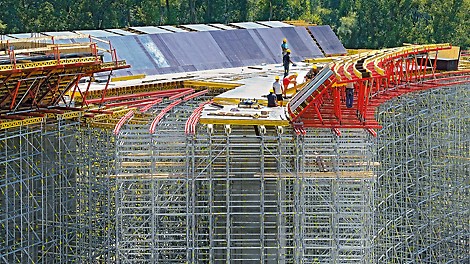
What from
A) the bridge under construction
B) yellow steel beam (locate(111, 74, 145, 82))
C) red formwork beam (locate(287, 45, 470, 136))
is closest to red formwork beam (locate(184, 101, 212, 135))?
the bridge under construction

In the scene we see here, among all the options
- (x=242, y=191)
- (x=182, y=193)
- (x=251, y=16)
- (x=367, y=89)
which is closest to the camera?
(x=242, y=191)

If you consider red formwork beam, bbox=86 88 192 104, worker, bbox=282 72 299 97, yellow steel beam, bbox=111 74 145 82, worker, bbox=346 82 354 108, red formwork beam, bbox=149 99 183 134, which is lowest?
yellow steel beam, bbox=111 74 145 82

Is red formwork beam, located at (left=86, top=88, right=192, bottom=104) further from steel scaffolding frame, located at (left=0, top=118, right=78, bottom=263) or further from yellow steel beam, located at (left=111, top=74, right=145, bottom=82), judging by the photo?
steel scaffolding frame, located at (left=0, top=118, right=78, bottom=263)

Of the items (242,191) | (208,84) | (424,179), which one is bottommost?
(424,179)

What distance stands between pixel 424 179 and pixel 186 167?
20749 mm

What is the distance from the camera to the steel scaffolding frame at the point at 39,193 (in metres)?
48.6

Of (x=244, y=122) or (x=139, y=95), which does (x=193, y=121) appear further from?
(x=139, y=95)

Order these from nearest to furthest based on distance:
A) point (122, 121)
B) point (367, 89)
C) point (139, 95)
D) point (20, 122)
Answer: point (20, 122) < point (122, 121) < point (367, 89) < point (139, 95)

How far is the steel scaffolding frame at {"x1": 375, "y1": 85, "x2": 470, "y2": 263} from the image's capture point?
5919 centimetres

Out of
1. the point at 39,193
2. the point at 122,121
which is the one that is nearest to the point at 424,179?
the point at 122,121

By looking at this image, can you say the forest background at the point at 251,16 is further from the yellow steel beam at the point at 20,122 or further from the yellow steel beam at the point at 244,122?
the yellow steel beam at the point at 244,122

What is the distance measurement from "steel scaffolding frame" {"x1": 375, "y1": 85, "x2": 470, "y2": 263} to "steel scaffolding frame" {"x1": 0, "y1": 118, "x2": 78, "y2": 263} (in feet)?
45.2

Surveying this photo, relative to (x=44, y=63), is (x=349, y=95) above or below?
below

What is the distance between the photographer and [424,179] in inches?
2512
